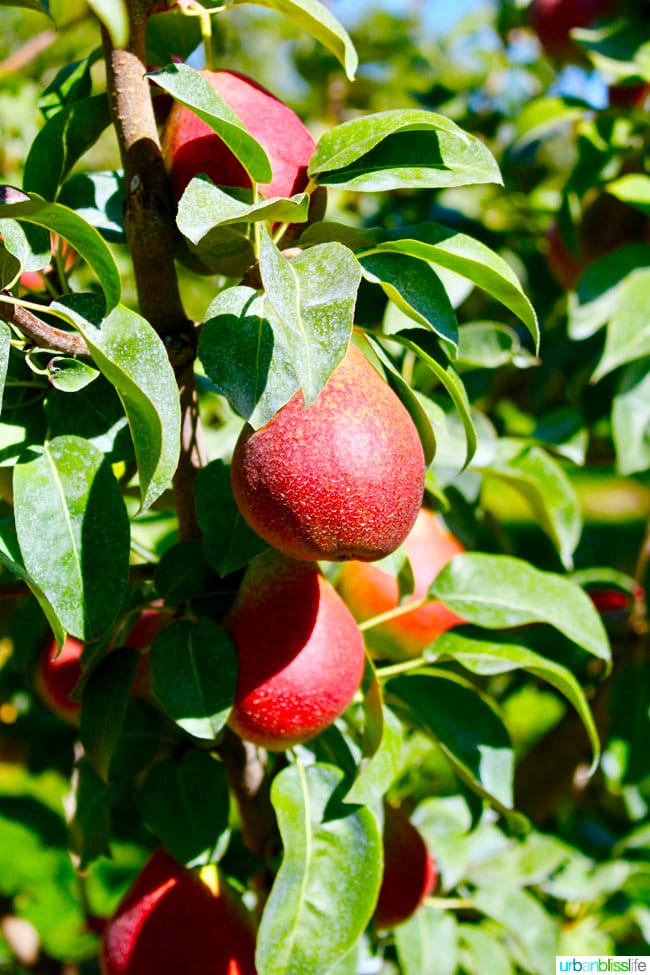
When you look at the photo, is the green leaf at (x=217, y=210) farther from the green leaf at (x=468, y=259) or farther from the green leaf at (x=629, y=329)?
the green leaf at (x=629, y=329)

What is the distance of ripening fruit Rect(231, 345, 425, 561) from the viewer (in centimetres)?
60

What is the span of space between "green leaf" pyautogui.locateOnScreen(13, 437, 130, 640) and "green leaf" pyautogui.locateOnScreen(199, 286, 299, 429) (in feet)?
0.40

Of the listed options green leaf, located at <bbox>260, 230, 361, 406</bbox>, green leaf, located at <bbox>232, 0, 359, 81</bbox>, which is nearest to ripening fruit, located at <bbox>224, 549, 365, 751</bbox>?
green leaf, located at <bbox>260, 230, 361, 406</bbox>

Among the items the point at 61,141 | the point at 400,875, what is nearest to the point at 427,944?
the point at 400,875

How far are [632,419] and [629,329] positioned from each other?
0.36 ft

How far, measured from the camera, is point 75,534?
2.06 ft

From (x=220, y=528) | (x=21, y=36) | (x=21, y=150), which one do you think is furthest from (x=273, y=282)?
(x=21, y=36)

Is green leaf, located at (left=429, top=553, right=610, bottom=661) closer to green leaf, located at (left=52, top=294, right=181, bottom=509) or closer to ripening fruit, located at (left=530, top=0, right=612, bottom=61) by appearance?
green leaf, located at (left=52, top=294, right=181, bottom=509)

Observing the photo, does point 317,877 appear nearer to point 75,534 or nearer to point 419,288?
point 75,534

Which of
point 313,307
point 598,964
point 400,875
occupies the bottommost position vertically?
point 598,964

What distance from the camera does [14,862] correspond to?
200 centimetres

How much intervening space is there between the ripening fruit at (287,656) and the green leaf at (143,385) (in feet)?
0.67

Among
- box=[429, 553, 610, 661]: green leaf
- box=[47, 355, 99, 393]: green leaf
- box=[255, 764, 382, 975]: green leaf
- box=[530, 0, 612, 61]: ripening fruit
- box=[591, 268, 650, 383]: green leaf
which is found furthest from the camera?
box=[530, 0, 612, 61]: ripening fruit

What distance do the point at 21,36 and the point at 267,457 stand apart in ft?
7.76
